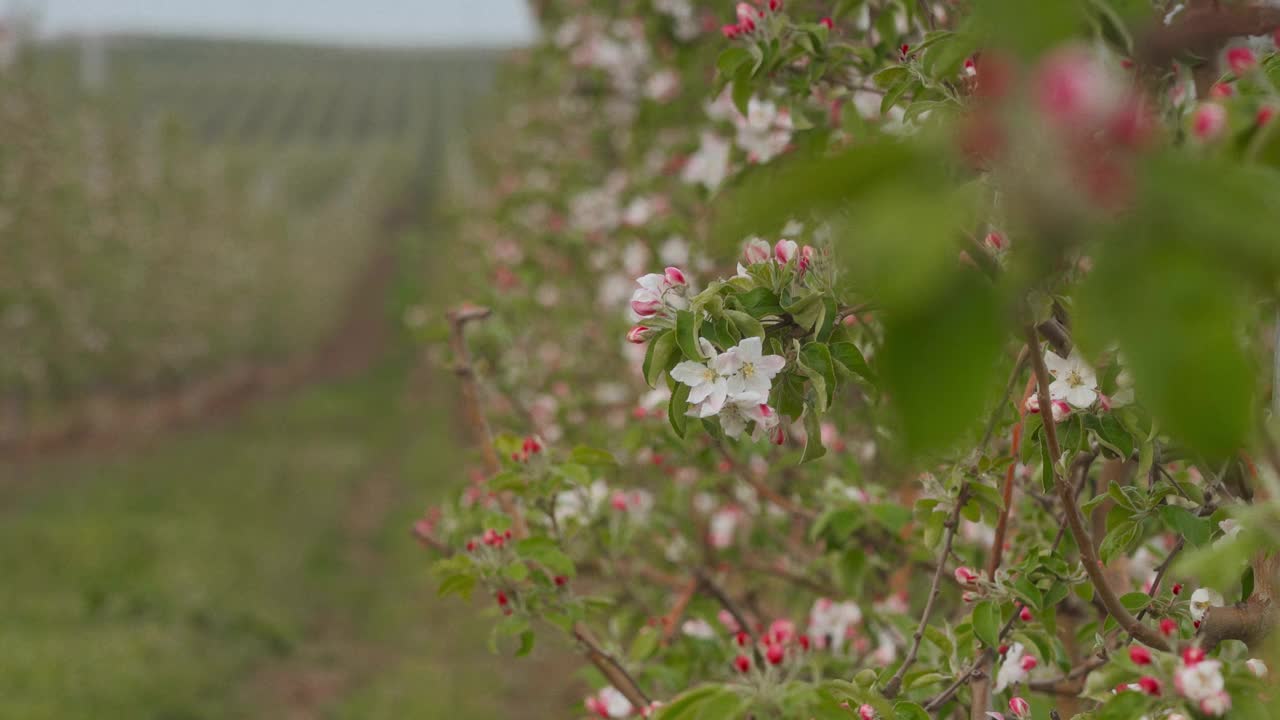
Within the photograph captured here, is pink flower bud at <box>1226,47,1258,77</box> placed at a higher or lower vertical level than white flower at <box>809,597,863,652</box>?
higher

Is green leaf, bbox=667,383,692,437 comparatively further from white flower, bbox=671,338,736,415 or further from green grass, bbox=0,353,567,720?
green grass, bbox=0,353,567,720

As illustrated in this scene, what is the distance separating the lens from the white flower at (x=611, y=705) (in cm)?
167

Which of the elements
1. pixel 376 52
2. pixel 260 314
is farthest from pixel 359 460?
pixel 376 52

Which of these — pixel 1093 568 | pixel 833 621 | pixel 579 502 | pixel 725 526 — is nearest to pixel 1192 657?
pixel 1093 568

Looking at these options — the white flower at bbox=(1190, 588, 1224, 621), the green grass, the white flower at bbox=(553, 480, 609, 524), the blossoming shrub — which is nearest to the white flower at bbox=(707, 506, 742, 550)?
the blossoming shrub

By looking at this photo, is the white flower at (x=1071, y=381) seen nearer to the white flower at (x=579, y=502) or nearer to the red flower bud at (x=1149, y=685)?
the red flower bud at (x=1149, y=685)

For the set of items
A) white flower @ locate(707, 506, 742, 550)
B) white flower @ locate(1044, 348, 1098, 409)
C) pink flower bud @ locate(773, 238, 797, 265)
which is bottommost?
white flower @ locate(707, 506, 742, 550)

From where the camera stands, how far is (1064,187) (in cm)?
48

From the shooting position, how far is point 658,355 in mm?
1068

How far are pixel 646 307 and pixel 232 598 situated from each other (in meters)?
6.41

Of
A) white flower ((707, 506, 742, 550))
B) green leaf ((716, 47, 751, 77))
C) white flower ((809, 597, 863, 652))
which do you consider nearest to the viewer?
green leaf ((716, 47, 751, 77))

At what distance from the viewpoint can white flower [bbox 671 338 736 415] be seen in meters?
1.05

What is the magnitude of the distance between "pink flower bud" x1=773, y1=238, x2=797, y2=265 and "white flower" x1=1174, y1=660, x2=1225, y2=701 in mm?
519

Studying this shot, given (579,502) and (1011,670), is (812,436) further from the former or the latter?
(579,502)
